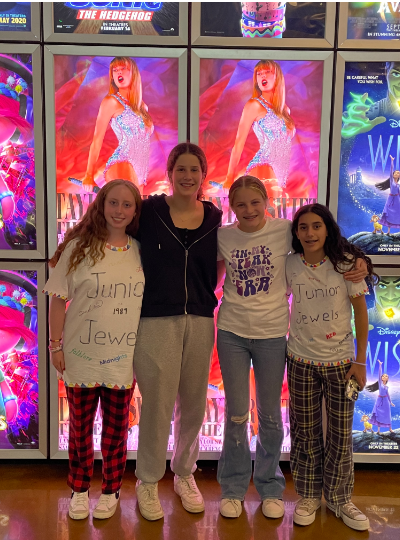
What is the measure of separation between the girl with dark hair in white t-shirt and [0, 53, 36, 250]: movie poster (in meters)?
1.13

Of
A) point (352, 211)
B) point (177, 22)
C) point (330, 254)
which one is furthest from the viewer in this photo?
point (352, 211)

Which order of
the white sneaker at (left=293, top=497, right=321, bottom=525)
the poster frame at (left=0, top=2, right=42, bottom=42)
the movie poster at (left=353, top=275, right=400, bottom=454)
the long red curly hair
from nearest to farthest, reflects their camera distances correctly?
the long red curly hair → the white sneaker at (left=293, top=497, right=321, bottom=525) → the poster frame at (left=0, top=2, right=42, bottom=42) → the movie poster at (left=353, top=275, right=400, bottom=454)

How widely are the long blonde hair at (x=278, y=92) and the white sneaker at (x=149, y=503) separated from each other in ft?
6.51

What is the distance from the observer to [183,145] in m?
2.03

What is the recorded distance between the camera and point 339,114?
239 cm

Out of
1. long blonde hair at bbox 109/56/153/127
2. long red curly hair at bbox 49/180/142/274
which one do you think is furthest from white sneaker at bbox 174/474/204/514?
long blonde hair at bbox 109/56/153/127

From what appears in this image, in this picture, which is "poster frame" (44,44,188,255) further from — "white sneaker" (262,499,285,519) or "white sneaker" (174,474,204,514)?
"white sneaker" (262,499,285,519)

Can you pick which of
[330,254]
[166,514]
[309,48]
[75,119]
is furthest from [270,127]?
[166,514]

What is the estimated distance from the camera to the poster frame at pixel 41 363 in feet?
8.00

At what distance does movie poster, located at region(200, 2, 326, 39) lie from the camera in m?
2.32

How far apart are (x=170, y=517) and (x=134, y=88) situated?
2.20 metres

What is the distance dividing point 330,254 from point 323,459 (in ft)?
3.29

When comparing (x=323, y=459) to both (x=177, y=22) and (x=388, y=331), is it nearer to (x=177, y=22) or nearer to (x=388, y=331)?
(x=388, y=331)

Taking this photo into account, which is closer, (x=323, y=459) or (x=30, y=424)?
(x=323, y=459)
